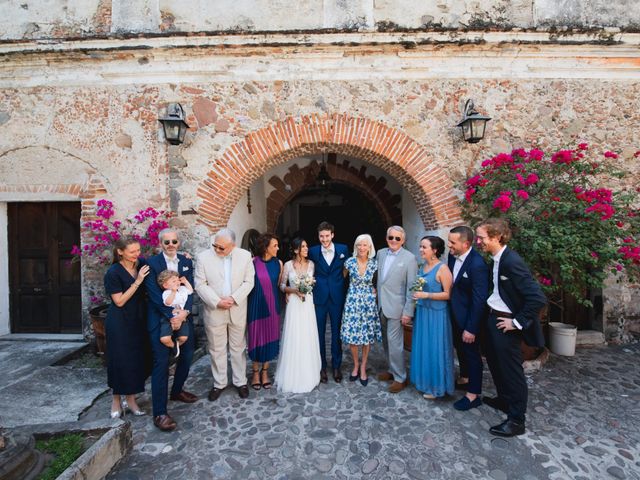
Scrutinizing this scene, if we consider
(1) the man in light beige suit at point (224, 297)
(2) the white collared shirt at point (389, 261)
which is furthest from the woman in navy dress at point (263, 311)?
(2) the white collared shirt at point (389, 261)

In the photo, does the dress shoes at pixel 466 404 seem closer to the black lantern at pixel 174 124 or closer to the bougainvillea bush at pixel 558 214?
the bougainvillea bush at pixel 558 214

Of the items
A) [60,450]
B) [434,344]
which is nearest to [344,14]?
[434,344]

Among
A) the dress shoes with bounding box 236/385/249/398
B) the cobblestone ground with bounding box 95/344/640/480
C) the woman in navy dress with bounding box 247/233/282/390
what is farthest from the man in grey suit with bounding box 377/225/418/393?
the dress shoes with bounding box 236/385/249/398

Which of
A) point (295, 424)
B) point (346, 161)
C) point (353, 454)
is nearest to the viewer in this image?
point (353, 454)

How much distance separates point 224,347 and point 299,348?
78cm

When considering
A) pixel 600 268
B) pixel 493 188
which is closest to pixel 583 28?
pixel 493 188

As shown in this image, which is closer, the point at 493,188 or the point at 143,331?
the point at 143,331

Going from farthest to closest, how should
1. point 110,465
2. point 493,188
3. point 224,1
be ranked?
point 224,1 → point 493,188 → point 110,465

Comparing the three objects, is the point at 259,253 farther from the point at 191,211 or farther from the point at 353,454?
the point at 353,454

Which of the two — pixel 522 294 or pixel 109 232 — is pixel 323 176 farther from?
pixel 522 294

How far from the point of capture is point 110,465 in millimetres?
2510

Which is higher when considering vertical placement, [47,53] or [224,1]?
[224,1]

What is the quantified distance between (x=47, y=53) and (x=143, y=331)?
435cm

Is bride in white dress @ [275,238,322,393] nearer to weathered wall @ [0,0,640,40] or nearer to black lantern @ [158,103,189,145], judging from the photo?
black lantern @ [158,103,189,145]
